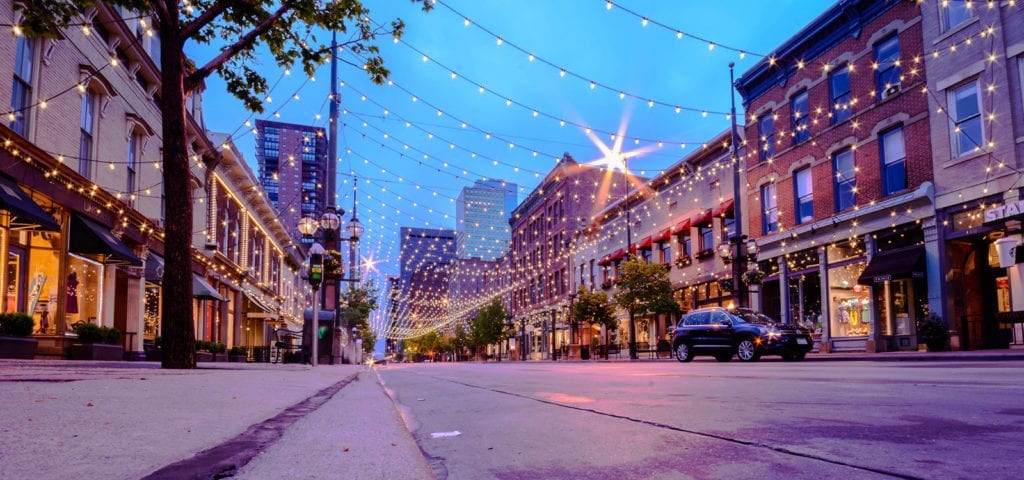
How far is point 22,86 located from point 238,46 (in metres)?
5.67

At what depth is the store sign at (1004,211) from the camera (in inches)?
702

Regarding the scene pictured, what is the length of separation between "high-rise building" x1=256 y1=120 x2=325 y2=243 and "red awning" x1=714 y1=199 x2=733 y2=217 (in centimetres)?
3789

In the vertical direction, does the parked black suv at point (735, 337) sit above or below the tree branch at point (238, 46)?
below

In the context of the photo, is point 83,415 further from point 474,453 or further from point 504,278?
point 504,278

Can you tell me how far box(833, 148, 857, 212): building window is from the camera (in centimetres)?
2425

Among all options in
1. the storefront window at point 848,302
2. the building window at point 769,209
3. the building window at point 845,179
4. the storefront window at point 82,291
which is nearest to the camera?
the storefront window at point 82,291

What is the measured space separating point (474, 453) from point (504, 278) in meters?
76.2

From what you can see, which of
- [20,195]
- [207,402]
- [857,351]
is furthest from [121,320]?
[857,351]

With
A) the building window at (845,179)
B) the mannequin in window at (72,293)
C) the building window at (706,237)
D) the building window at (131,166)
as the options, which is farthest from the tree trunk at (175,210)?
the building window at (706,237)

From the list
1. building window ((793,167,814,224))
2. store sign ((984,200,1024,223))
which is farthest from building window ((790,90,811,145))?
store sign ((984,200,1024,223))

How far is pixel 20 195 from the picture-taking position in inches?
474

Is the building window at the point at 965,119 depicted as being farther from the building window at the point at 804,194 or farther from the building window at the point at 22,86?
the building window at the point at 22,86

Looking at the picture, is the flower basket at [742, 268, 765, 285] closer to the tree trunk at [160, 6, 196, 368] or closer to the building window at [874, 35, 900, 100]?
the building window at [874, 35, 900, 100]

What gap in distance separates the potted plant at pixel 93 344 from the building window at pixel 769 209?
951 inches
